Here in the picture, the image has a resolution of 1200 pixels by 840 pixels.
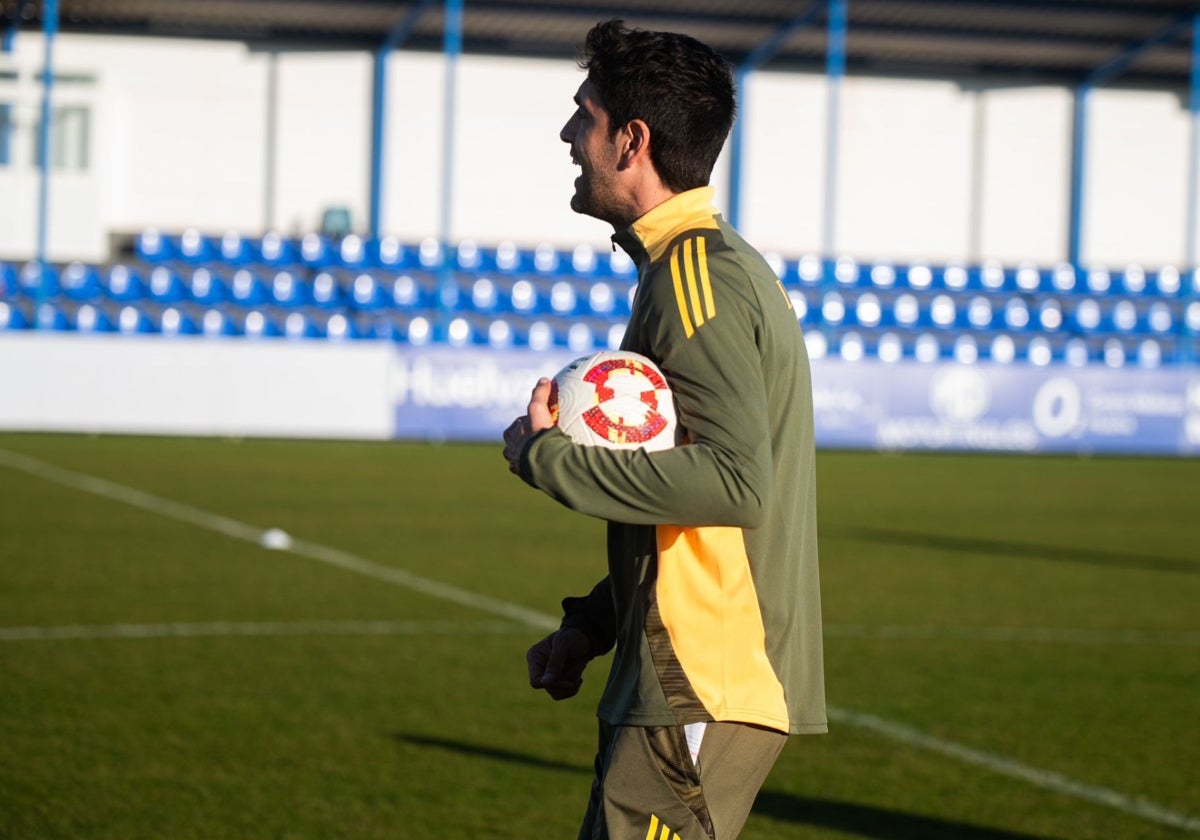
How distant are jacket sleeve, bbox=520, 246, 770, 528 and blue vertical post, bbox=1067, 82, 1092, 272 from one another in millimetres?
31552

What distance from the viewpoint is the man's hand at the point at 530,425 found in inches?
103

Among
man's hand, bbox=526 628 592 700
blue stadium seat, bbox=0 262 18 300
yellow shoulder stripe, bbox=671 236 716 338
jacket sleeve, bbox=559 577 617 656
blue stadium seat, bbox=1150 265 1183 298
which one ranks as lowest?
man's hand, bbox=526 628 592 700

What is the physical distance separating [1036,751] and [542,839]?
216cm

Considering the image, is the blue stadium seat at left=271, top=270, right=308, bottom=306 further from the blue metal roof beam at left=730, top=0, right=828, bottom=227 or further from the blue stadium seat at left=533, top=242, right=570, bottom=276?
the blue metal roof beam at left=730, top=0, right=828, bottom=227

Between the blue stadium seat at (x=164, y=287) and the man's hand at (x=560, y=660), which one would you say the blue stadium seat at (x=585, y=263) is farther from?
the man's hand at (x=560, y=660)

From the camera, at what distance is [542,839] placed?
496cm

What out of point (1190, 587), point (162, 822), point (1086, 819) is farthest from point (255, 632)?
point (1190, 587)

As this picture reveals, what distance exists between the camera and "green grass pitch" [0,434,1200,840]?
5.36 metres

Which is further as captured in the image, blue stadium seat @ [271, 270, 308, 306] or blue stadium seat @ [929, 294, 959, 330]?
blue stadium seat @ [929, 294, 959, 330]

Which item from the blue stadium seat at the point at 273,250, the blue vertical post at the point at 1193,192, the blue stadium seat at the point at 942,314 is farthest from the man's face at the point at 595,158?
the blue stadium seat at the point at 942,314

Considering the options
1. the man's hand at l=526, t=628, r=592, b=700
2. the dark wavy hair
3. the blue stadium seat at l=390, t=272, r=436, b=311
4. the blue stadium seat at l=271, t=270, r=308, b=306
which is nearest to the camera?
the dark wavy hair

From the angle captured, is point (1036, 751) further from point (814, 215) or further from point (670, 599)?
Answer: point (814, 215)

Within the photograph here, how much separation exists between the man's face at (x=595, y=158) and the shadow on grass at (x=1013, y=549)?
32.6 ft

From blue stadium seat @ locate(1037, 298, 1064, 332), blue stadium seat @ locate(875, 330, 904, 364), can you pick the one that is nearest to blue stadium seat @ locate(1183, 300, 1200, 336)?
blue stadium seat @ locate(1037, 298, 1064, 332)
